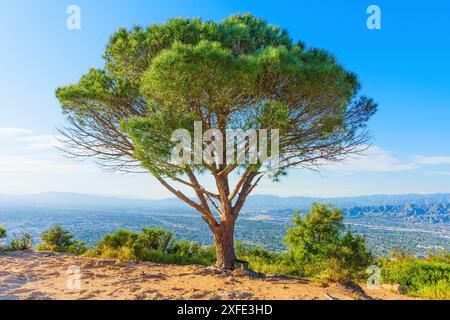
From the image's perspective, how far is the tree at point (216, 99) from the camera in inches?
224

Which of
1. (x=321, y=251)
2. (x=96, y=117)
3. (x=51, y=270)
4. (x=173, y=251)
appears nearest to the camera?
(x=51, y=270)

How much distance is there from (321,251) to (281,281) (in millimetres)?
2297

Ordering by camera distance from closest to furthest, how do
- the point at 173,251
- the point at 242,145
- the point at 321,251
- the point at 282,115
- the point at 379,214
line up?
the point at 282,115, the point at 242,145, the point at 321,251, the point at 173,251, the point at 379,214

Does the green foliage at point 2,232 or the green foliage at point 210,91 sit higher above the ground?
the green foliage at point 210,91

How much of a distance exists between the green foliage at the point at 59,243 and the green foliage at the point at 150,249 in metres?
1.15

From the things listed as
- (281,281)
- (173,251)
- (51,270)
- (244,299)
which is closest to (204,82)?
(244,299)

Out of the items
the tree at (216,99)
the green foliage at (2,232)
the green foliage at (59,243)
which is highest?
the tree at (216,99)

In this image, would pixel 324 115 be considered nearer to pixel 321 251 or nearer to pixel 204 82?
pixel 204 82

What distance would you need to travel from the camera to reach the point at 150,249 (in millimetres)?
9836

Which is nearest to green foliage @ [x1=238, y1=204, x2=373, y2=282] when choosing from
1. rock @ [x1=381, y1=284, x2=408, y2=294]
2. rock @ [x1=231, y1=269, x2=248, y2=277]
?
rock @ [x1=381, y1=284, x2=408, y2=294]

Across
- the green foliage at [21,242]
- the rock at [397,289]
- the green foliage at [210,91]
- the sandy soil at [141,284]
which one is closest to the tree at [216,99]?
the green foliage at [210,91]

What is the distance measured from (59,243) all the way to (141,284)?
23.3ft

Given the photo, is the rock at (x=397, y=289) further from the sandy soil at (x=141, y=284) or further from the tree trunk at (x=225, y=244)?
the tree trunk at (x=225, y=244)

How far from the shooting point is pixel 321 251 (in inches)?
325
